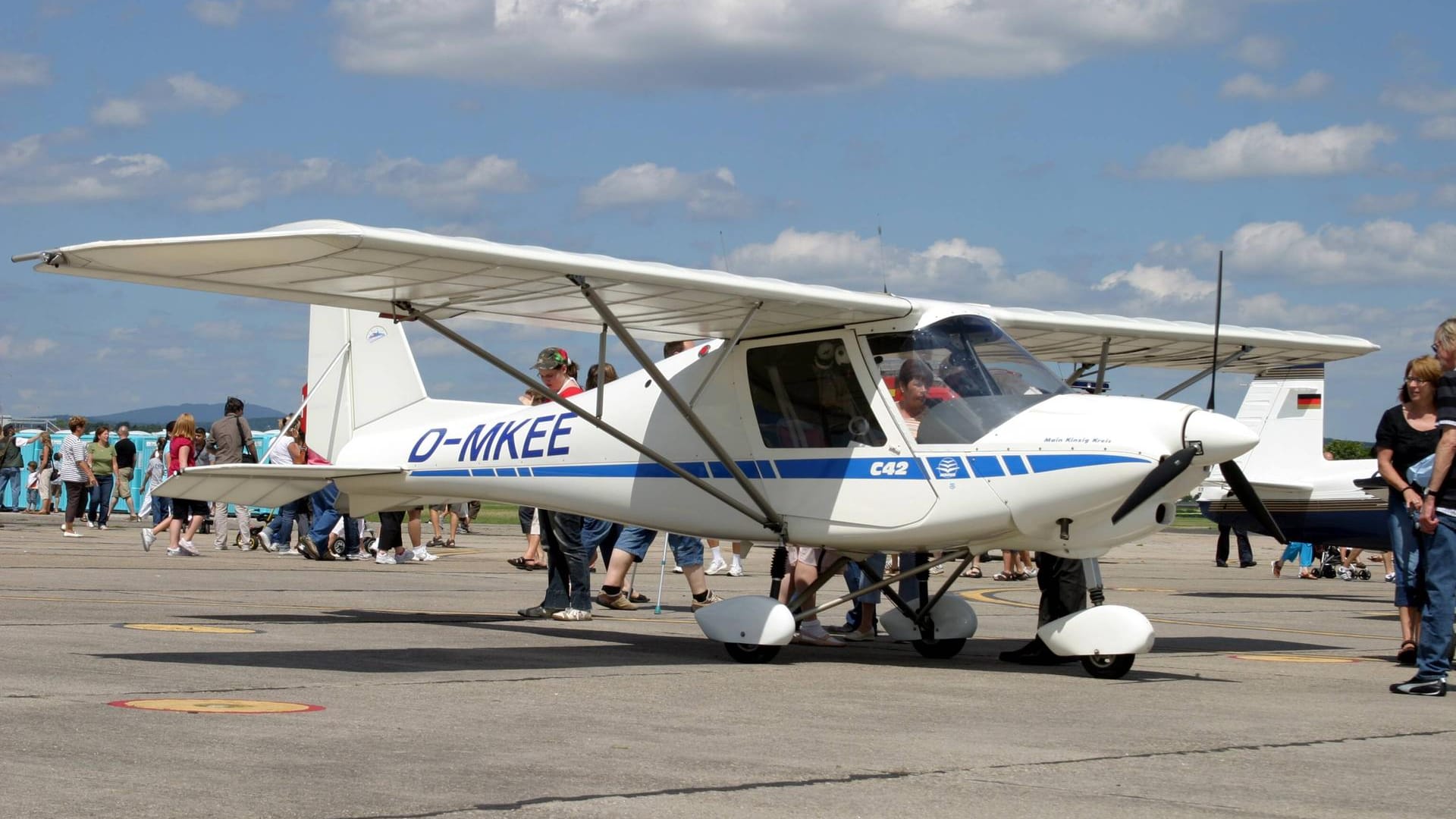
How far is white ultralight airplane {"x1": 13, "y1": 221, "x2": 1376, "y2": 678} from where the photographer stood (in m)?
9.10

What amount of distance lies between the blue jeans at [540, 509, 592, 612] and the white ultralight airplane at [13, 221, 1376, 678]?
0.62 metres

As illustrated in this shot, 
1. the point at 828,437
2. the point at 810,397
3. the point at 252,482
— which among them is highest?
the point at 810,397

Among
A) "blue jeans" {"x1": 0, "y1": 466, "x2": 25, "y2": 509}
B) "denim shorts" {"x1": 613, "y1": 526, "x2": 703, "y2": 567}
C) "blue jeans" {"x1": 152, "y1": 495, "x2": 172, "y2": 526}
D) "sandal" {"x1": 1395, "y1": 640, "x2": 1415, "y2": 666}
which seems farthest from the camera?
"blue jeans" {"x1": 0, "y1": 466, "x2": 25, "y2": 509}

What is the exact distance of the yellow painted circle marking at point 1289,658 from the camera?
11.1m

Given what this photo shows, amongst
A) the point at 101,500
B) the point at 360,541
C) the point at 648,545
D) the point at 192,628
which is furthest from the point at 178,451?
the point at 192,628

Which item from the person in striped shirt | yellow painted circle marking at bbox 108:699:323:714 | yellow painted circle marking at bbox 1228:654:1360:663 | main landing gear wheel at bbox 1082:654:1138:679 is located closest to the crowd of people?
yellow painted circle marking at bbox 1228:654:1360:663

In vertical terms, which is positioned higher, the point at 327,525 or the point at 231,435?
the point at 231,435

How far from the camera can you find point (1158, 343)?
1318 centimetres

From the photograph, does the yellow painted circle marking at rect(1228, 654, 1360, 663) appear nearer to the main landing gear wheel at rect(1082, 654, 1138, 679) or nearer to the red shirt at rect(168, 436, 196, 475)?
the main landing gear wheel at rect(1082, 654, 1138, 679)

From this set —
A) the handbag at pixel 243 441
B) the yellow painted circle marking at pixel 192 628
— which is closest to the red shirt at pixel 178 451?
the handbag at pixel 243 441

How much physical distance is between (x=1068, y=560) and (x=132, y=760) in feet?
22.0

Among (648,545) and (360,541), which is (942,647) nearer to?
(648,545)

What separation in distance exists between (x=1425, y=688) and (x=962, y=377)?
326 centimetres

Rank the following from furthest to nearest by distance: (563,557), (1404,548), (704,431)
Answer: (563,557) → (704,431) → (1404,548)
